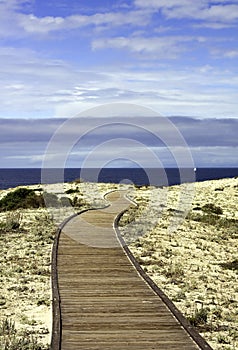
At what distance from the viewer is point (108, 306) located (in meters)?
11.7

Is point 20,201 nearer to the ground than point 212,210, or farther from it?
farther from it

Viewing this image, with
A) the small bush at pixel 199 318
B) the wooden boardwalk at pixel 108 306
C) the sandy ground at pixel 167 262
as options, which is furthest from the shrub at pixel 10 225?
the small bush at pixel 199 318

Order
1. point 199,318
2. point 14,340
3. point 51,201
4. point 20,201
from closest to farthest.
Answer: point 14,340
point 199,318
point 20,201
point 51,201

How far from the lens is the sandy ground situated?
11555 mm

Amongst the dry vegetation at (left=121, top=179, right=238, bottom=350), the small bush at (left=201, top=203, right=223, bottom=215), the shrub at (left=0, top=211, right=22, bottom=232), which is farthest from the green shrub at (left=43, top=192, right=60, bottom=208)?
the shrub at (left=0, top=211, right=22, bottom=232)

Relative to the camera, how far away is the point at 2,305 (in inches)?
493

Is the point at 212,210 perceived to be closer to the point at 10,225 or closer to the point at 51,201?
the point at 51,201

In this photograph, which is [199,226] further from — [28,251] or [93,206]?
[28,251]

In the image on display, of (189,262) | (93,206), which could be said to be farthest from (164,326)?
(93,206)

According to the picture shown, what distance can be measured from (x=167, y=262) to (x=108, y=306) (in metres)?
6.58

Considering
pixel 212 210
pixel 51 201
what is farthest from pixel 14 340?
pixel 212 210

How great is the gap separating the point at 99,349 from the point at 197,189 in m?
44.4

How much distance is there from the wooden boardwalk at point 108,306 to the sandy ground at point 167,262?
418 mm

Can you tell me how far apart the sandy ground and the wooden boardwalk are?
42 cm
